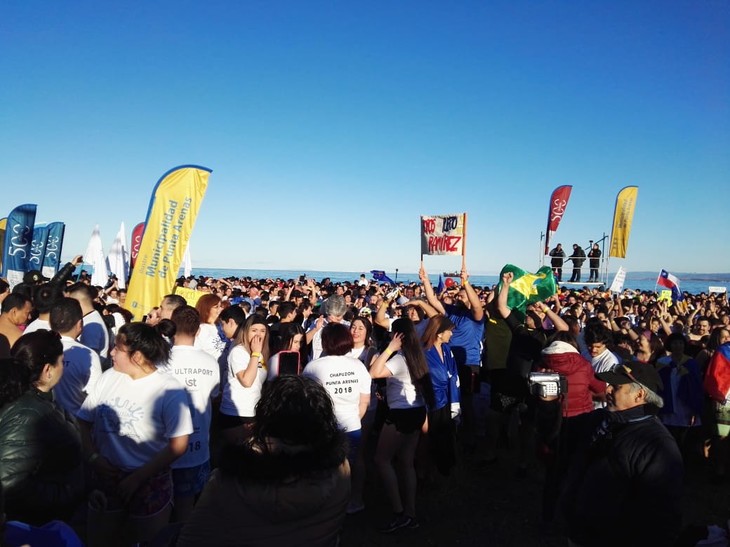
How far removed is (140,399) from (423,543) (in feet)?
8.94

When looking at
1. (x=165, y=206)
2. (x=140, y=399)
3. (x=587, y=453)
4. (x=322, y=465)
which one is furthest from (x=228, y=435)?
(x=165, y=206)

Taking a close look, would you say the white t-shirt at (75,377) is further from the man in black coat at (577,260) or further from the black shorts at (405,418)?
the man in black coat at (577,260)

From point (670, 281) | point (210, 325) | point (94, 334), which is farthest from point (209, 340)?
point (670, 281)

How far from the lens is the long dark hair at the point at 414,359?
420 cm

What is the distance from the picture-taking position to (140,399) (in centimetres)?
268

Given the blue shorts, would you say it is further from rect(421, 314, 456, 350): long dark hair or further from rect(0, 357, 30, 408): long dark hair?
rect(421, 314, 456, 350): long dark hair

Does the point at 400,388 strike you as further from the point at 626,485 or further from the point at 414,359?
the point at 626,485

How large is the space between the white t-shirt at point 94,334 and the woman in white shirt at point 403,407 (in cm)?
279

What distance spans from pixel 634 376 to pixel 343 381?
2.10m

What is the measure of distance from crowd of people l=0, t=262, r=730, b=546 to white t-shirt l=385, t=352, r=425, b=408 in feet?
0.06

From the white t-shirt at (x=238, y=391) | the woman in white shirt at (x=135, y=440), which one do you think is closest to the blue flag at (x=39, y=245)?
the white t-shirt at (x=238, y=391)

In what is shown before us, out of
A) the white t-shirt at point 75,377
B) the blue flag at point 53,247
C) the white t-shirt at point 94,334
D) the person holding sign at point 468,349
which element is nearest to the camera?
the white t-shirt at point 75,377

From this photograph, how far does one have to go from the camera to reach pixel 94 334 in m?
4.65

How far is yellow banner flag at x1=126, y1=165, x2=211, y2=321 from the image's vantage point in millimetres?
7047
